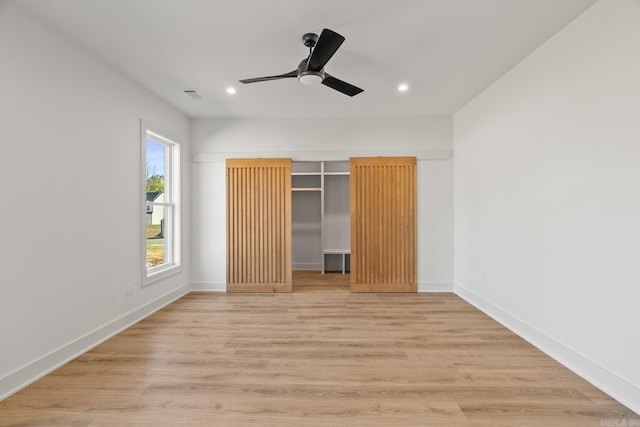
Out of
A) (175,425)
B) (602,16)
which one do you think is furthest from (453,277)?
(175,425)

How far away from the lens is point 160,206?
162 inches

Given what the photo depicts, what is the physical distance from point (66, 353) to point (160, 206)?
2.06 meters

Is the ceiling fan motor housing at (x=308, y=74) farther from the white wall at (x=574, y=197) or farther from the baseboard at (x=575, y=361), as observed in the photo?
the baseboard at (x=575, y=361)

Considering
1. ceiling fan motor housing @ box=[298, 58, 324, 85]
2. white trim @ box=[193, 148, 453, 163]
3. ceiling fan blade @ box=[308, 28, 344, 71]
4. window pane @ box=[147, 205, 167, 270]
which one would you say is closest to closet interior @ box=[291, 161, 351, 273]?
white trim @ box=[193, 148, 453, 163]

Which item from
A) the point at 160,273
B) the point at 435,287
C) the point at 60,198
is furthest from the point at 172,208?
the point at 435,287

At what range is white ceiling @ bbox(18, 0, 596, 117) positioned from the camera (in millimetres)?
2152

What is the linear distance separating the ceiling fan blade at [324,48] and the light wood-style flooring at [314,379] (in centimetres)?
239

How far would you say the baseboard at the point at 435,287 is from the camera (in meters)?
4.60

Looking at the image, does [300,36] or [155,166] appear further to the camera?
[155,166]

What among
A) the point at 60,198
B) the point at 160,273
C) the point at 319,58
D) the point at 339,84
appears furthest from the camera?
the point at 160,273

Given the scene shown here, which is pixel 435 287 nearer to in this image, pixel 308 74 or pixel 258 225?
pixel 258 225

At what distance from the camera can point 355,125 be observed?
4668 mm

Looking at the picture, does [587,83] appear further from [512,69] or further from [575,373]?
[575,373]

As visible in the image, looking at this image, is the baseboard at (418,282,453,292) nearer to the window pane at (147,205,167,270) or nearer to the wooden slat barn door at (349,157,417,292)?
the wooden slat barn door at (349,157,417,292)
